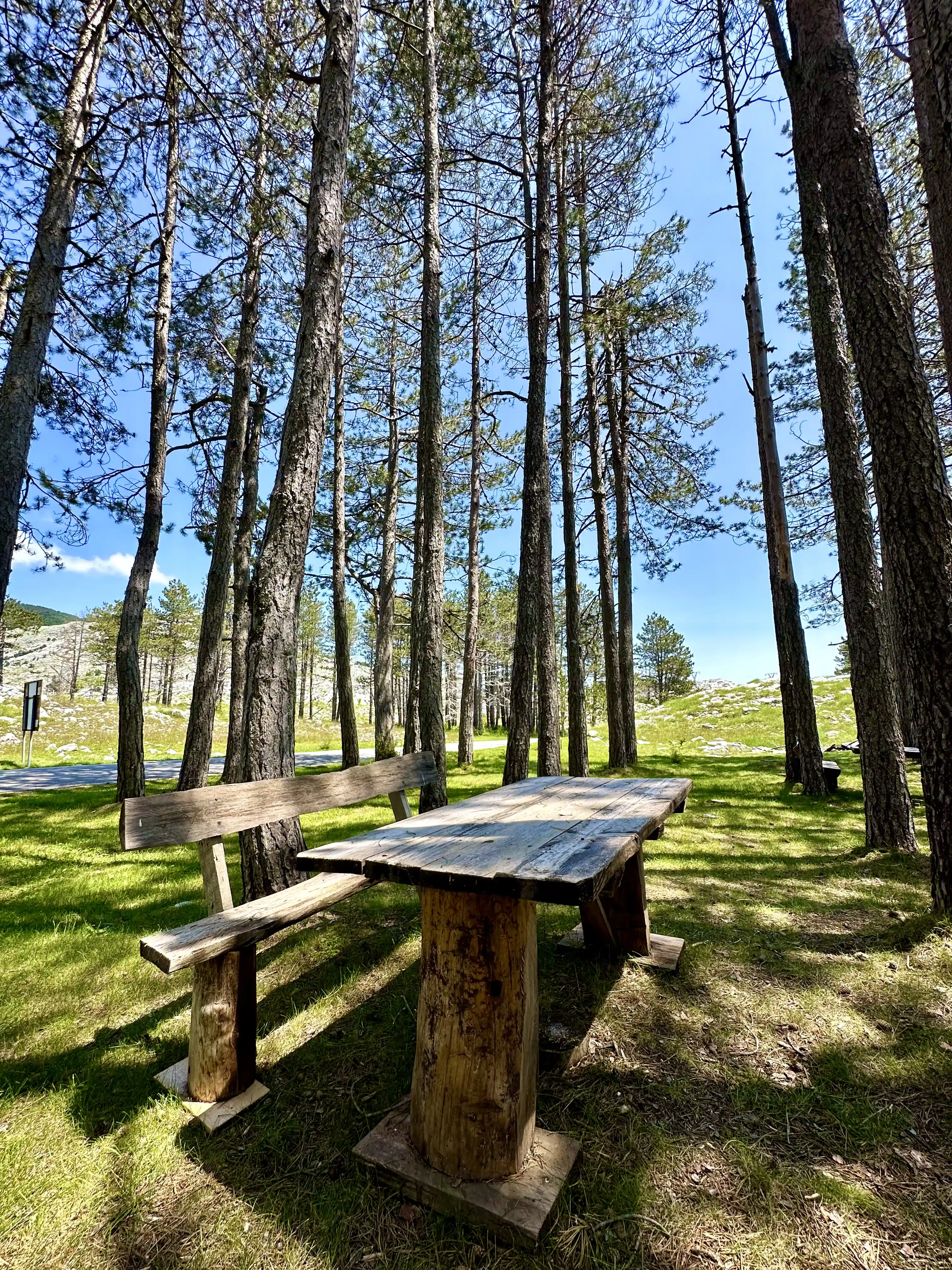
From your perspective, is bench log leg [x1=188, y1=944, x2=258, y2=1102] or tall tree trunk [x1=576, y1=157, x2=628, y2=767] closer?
bench log leg [x1=188, y1=944, x2=258, y2=1102]

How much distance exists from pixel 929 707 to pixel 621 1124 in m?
2.59

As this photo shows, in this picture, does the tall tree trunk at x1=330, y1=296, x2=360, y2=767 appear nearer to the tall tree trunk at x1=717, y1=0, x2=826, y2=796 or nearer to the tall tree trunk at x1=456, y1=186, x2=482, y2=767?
the tall tree trunk at x1=456, y1=186, x2=482, y2=767

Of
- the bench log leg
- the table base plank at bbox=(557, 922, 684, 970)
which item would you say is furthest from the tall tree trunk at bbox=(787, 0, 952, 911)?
the bench log leg

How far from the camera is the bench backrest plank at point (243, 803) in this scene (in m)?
1.98

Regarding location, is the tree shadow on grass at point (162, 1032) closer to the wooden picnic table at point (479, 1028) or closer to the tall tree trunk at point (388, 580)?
the wooden picnic table at point (479, 1028)

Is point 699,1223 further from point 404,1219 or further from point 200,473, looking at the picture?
point 200,473

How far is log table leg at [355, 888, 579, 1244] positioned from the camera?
149cm

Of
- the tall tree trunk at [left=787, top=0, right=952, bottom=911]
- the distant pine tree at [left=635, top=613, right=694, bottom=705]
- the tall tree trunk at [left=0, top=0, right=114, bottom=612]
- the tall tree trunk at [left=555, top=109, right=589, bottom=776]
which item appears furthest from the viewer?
the distant pine tree at [left=635, top=613, right=694, bottom=705]

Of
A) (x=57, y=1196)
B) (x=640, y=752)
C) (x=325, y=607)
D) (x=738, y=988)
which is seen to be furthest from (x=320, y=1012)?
(x=325, y=607)

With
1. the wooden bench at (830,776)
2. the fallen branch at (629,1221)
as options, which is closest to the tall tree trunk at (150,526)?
the fallen branch at (629,1221)

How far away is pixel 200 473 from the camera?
9219 millimetres

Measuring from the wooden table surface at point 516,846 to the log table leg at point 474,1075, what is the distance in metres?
0.16

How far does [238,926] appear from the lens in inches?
73.9

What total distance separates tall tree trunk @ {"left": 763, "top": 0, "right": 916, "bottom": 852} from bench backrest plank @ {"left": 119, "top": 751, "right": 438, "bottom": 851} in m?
3.58
